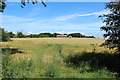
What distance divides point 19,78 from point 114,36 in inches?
247

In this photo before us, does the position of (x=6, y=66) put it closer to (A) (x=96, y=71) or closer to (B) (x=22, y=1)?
(A) (x=96, y=71)

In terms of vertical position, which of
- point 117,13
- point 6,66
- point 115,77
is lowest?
point 115,77

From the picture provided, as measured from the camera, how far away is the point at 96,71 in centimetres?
926

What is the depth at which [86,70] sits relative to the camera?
9547 mm

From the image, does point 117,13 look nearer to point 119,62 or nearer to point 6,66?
point 119,62

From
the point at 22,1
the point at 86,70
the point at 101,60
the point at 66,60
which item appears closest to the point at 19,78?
the point at 86,70

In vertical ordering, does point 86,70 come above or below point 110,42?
below

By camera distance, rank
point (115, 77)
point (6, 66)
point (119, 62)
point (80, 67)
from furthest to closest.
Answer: point (119, 62)
point (80, 67)
point (115, 77)
point (6, 66)

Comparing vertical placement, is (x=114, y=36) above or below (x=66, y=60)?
above

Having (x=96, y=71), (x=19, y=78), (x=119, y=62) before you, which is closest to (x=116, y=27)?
(x=119, y=62)

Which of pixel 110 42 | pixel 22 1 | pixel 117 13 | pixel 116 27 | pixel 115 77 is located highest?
pixel 22 1

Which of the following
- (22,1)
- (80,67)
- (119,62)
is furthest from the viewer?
(22,1)

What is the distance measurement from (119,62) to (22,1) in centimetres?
1126

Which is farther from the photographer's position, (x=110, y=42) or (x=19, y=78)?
(x=110, y=42)
